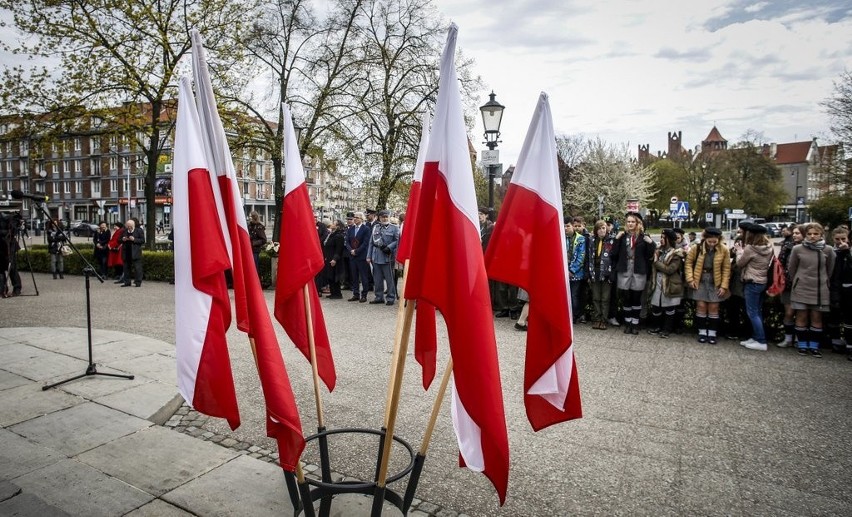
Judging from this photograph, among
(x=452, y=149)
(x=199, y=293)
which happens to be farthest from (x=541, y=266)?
(x=199, y=293)

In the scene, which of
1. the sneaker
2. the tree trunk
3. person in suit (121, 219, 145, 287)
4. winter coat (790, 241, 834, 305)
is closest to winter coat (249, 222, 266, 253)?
person in suit (121, 219, 145, 287)

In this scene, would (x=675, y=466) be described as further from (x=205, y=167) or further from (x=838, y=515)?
(x=205, y=167)

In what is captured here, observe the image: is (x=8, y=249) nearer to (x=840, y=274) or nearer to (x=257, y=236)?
(x=257, y=236)

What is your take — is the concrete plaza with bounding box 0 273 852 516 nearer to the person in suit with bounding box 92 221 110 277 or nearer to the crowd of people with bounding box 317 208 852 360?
the crowd of people with bounding box 317 208 852 360

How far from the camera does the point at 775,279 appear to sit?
8.32 m

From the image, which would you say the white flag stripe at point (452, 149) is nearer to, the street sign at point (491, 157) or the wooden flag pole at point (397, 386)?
the wooden flag pole at point (397, 386)

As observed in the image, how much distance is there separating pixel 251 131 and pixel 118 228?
244 inches

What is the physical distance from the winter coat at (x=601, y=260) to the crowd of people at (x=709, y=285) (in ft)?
0.06

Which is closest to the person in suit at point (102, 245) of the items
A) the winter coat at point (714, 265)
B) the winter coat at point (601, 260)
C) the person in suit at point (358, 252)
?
the person in suit at point (358, 252)

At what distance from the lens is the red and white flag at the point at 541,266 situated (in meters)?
2.73

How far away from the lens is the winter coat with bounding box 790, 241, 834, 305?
7.86 meters

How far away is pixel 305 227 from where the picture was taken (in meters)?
3.28

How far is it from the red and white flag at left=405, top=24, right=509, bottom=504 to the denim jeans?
782 cm

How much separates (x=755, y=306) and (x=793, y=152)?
127411 millimetres
